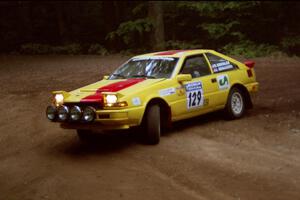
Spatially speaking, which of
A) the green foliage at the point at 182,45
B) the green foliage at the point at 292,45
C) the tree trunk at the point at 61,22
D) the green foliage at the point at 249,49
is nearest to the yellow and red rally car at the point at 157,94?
the green foliage at the point at 249,49

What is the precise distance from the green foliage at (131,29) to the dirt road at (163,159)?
9891 millimetres

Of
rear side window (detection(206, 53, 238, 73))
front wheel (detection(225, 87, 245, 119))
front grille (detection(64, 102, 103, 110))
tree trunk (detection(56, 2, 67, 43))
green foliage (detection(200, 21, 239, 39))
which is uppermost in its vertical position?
tree trunk (detection(56, 2, 67, 43))

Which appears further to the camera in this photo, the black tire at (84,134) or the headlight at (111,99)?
the black tire at (84,134)

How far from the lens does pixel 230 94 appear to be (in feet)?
36.8

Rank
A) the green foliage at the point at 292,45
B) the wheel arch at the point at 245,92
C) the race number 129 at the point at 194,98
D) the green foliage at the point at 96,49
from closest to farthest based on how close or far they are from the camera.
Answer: the race number 129 at the point at 194,98 < the wheel arch at the point at 245,92 < the green foliage at the point at 292,45 < the green foliage at the point at 96,49

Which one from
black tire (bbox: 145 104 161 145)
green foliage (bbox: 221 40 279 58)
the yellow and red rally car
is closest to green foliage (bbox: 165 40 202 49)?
green foliage (bbox: 221 40 279 58)

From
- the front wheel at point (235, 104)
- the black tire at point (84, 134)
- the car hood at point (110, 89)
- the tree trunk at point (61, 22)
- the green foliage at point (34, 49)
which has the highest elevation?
the tree trunk at point (61, 22)

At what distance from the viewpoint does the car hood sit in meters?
9.07

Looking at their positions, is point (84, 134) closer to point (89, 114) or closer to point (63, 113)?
point (63, 113)

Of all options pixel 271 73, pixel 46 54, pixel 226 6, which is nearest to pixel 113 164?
pixel 271 73

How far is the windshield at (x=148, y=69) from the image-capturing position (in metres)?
10.2

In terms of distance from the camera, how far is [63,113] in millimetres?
9102

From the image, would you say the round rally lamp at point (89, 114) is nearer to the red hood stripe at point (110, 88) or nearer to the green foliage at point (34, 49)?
the red hood stripe at point (110, 88)

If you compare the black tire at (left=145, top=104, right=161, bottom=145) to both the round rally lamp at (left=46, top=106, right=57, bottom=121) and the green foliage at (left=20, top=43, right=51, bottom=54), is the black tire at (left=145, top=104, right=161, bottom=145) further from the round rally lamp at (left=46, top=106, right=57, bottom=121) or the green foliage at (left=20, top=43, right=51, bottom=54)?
the green foliage at (left=20, top=43, right=51, bottom=54)
